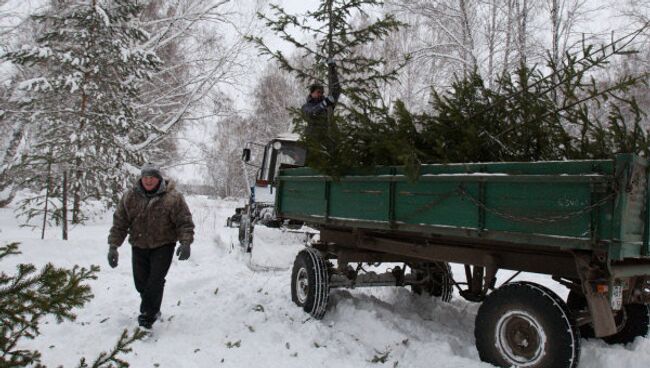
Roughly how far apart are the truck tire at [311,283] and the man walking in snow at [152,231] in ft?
4.53

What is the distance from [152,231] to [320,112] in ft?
8.89

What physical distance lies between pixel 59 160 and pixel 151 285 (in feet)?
22.1

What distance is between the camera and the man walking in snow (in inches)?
199

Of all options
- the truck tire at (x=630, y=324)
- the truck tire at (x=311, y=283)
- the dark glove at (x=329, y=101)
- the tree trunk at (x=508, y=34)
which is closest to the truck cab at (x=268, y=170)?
the dark glove at (x=329, y=101)

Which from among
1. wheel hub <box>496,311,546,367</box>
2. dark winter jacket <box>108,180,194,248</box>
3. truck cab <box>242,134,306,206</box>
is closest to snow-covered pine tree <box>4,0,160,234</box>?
truck cab <box>242,134,306,206</box>

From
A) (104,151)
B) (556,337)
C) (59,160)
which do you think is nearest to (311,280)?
(556,337)

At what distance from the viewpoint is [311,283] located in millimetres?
5535

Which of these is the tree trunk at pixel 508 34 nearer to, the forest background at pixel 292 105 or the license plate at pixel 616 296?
the forest background at pixel 292 105

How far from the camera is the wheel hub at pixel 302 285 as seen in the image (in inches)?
229

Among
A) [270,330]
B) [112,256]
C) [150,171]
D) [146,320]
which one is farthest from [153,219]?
[270,330]

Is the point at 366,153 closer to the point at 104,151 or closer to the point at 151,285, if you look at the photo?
the point at 151,285

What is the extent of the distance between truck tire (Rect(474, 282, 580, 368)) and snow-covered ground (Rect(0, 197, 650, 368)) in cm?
25

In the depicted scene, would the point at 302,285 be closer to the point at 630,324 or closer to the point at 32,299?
the point at 630,324

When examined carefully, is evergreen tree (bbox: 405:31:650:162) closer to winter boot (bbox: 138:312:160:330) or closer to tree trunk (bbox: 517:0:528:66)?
winter boot (bbox: 138:312:160:330)
